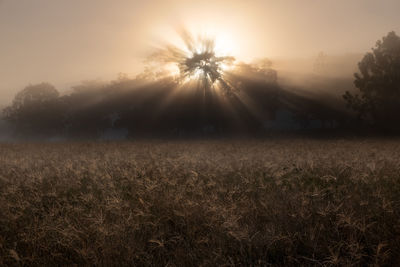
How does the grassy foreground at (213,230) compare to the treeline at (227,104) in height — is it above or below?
below

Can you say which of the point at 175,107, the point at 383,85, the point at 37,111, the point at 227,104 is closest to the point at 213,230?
the point at 383,85

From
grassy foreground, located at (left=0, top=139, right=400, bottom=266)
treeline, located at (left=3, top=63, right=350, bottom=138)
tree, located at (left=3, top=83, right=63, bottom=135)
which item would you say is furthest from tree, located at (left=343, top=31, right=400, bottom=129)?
tree, located at (left=3, top=83, right=63, bottom=135)

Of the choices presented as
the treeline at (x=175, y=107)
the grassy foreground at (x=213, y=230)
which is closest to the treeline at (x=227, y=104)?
the treeline at (x=175, y=107)

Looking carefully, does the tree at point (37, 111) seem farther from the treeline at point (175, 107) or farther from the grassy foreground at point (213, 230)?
the grassy foreground at point (213, 230)

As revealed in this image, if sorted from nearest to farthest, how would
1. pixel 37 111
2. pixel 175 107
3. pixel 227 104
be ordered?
pixel 227 104 → pixel 175 107 → pixel 37 111

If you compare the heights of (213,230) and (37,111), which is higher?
(37,111)

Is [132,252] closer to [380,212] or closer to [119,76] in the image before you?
[380,212]

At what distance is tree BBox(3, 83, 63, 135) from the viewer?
65438mm

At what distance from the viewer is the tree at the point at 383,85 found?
36000 millimetres

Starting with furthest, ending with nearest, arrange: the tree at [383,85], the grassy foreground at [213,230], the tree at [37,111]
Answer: the tree at [37,111] → the tree at [383,85] → the grassy foreground at [213,230]

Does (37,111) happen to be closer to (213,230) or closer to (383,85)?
(383,85)

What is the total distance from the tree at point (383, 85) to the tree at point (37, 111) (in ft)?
181

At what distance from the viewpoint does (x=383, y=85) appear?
3609cm

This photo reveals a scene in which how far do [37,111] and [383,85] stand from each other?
202ft
